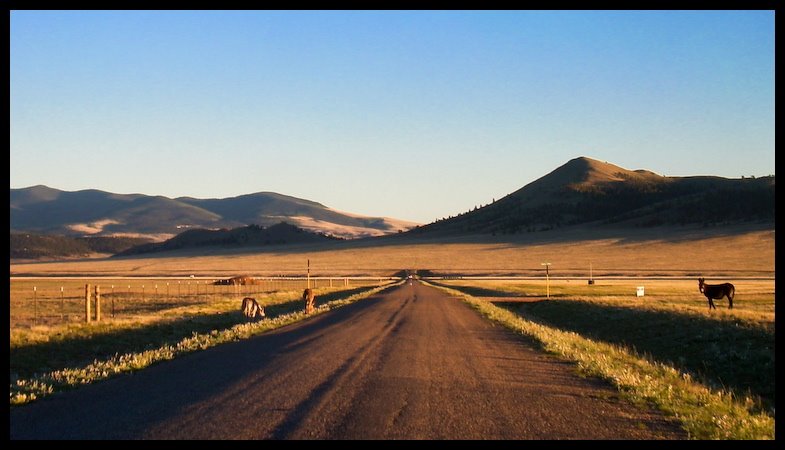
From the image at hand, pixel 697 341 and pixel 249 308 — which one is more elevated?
pixel 249 308

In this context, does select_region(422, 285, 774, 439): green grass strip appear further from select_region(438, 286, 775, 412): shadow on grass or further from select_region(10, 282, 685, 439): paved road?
select_region(438, 286, 775, 412): shadow on grass

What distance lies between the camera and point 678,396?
40.3 feet

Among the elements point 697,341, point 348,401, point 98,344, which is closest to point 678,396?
point 348,401

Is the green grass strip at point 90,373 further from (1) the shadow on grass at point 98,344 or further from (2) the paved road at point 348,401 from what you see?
(1) the shadow on grass at point 98,344

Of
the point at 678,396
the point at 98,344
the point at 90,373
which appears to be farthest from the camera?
the point at 98,344

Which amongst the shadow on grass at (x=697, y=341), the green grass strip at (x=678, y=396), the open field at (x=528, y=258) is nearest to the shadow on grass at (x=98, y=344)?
the green grass strip at (x=678, y=396)

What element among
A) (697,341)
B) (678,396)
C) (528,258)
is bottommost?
(697,341)

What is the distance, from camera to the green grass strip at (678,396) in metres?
9.77

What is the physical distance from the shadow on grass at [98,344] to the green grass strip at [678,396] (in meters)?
13.6

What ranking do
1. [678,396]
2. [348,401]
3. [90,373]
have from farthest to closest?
[90,373] < [678,396] < [348,401]

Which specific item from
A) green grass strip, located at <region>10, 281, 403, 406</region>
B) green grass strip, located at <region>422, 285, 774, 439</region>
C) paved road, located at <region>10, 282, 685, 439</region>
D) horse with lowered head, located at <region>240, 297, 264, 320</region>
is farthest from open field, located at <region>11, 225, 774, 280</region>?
paved road, located at <region>10, 282, 685, 439</region>

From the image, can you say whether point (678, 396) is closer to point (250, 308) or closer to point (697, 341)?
point (697, 341)

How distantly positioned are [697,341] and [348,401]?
17.0 m
